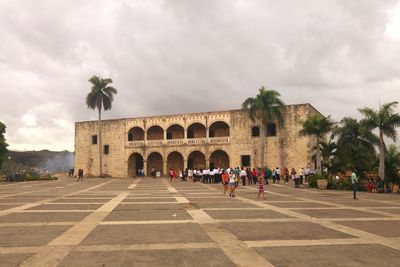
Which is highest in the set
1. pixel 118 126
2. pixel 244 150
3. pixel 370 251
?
pixel 118 126

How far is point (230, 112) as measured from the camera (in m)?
37.6

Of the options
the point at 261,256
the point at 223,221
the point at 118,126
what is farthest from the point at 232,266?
the point at 118,126

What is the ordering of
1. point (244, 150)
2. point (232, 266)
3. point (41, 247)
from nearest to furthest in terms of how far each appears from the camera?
point (232, 266)
point (41, 247)
point (244, 150)

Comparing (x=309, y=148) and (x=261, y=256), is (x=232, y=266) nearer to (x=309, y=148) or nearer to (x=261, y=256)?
(x=261, y=256)

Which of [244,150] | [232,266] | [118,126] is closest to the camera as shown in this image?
[232,266]

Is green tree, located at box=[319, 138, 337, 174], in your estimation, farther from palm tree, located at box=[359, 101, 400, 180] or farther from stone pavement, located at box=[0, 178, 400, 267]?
stone pavement, located at box=[0, 178, 400, 267]

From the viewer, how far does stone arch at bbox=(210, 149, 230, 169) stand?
3945 cm

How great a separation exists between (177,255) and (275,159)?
99.9ft

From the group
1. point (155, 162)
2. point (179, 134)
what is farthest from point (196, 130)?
point (155, 162)

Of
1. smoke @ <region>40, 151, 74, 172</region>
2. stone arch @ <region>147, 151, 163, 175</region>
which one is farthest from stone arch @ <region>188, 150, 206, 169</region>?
smoke @ <region>40, 151, 74, 172</region>

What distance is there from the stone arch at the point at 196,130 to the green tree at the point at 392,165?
19.9 metres

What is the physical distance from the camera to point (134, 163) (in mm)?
44250

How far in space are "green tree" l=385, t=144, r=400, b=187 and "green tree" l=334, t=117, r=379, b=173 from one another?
0.97 metres

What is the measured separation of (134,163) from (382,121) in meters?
29.8
